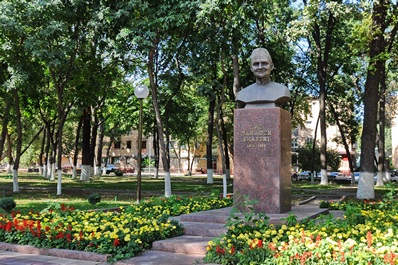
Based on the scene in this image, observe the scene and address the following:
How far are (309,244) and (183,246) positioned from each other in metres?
2.31

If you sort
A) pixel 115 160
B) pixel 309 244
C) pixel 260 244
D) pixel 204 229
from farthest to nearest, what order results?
pixel 115 160, pixel 204 229, pixel 260 244, pixel 309 244

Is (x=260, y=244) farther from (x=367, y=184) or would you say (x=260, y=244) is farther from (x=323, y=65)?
(x=323, y=65)

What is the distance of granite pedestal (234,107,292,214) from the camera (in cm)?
904

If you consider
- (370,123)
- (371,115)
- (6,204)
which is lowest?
(6,204)

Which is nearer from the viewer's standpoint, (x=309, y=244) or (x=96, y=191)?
(x=309, y=244)

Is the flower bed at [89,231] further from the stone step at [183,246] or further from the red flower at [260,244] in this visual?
the red flower at [260,244]

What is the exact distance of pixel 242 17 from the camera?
15086 millimetres

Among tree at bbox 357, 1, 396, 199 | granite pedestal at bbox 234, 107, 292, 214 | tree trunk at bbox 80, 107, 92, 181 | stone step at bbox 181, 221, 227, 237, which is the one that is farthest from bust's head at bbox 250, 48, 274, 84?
tree trunk at bbox 80, 107, 92, 181

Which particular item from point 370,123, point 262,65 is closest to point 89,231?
point 262,65

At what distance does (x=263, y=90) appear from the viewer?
31.3 ft

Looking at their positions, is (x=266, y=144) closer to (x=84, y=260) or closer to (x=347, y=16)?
(x=84, y=260)

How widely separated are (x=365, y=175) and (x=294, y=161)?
33.1 m

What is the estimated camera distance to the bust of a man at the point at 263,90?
9422 millimetres

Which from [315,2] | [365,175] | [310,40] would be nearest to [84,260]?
[365,175]
